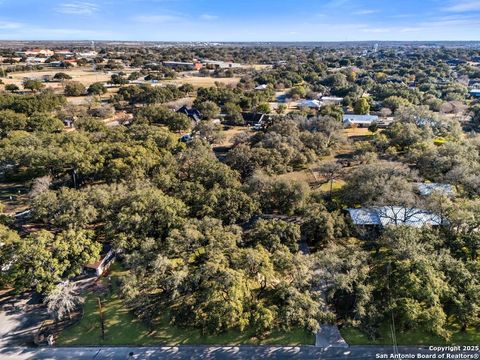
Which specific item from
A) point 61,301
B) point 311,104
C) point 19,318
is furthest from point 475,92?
point 19,318

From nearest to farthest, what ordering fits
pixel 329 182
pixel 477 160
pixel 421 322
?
pixel 421 322 < pixel 477 160 < pixel 329 182

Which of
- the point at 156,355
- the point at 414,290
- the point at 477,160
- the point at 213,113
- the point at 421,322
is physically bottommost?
the point at 156,355

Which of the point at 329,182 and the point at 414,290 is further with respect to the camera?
the point at 329,182

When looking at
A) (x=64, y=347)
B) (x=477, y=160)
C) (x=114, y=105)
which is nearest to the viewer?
(x=64, y=347)

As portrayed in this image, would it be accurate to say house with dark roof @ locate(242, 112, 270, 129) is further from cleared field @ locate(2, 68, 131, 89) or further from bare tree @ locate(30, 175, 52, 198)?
cleared field @ locate(2, 68, 131, 89)

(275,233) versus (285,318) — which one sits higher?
(275,233)

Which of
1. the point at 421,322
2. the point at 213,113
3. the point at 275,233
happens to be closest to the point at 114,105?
the point at 213,113

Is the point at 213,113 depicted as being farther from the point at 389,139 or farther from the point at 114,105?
the point at 389,139
